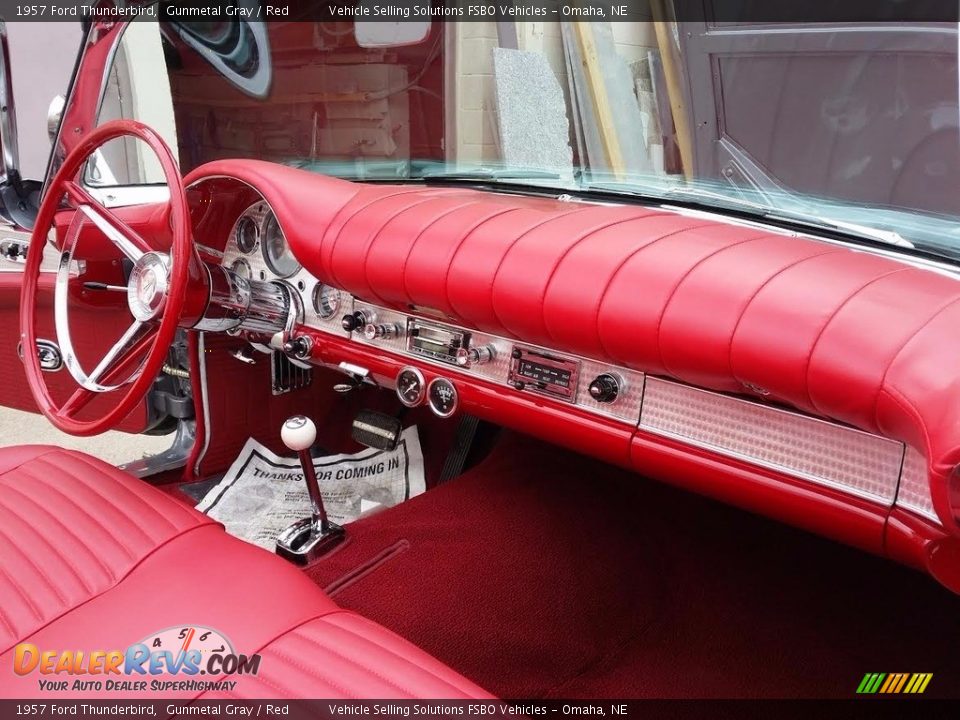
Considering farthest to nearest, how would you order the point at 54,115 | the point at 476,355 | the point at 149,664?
the point at 54,115 < the point at 476,355 < the point at 149,664

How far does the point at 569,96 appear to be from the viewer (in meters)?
1.81

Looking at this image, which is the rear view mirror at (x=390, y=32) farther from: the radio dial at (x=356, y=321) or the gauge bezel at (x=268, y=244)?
the radio dial at (x=356, y=321)

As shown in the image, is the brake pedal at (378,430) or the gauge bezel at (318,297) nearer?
the gauge bezel at (318,297)

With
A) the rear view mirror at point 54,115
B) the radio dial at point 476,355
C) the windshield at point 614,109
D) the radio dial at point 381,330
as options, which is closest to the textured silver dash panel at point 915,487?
the windshield at point 614,109

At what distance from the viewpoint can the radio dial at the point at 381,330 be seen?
60.7 inches

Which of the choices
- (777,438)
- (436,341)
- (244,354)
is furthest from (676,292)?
(244,354)

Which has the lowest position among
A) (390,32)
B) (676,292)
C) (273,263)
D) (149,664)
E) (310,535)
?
(310,535)

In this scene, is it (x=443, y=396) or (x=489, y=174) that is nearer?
(x=443, y=396)

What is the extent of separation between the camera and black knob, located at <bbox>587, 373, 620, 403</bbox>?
1.20 m

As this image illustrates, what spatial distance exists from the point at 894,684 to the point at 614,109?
1.28 metres

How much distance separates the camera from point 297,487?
2135 mm

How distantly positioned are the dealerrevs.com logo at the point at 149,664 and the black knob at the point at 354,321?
0.78 m

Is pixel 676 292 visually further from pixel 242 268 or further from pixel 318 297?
pixel 242 268

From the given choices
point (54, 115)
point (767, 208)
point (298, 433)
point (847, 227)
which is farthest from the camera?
point (54, 115)
